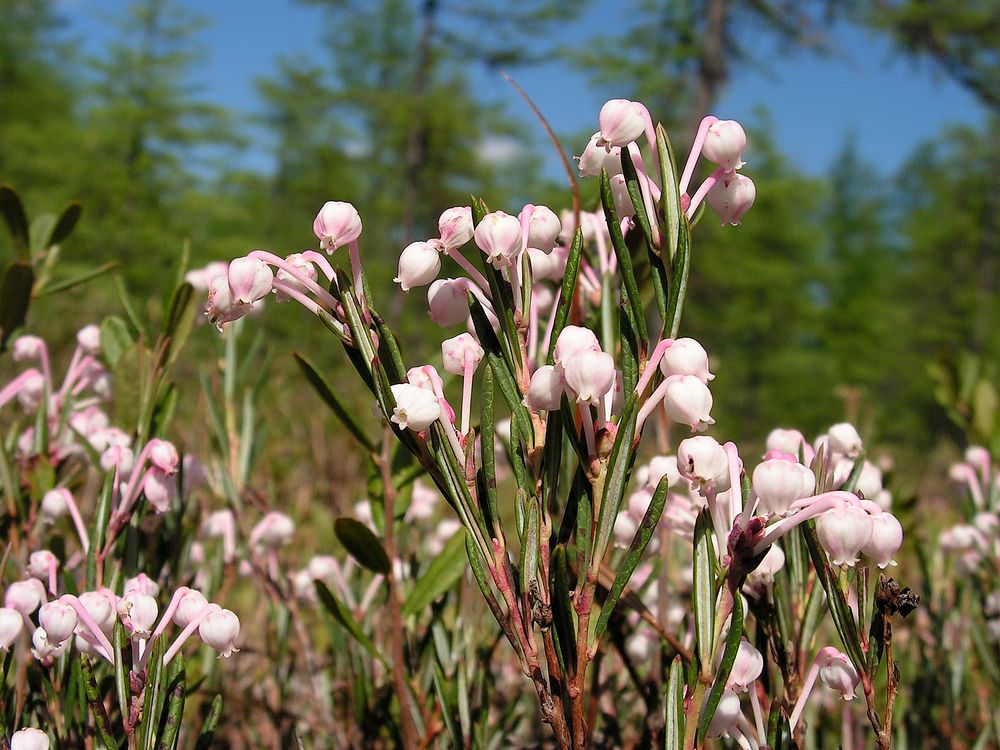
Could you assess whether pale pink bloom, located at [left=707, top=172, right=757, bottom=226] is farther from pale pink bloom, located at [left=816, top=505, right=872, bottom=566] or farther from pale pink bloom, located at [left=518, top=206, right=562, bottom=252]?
pale pink bloom, located at [left=816, top=505, right=872, bottom=566]

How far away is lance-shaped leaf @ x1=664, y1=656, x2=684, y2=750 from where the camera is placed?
56 centimetres

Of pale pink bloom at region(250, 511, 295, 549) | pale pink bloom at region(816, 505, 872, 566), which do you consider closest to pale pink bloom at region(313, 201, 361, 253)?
pale pink bloom at region(816, 505, 872, 566)

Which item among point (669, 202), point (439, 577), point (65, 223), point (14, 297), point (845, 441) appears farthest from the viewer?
point (65, 223)

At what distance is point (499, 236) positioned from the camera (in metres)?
0.56

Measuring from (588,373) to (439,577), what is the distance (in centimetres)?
44

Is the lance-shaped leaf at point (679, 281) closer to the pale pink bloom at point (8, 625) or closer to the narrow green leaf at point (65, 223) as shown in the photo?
the pale pink bloom at point (8, 625)

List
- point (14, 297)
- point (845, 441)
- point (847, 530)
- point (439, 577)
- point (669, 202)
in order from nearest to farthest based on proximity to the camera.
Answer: point (847, 530) → point (669, 202) → point (845, 441) → point (439, 577) → point (14, 297)

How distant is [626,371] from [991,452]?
3.64 feet

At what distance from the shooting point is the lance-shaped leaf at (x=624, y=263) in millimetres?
583

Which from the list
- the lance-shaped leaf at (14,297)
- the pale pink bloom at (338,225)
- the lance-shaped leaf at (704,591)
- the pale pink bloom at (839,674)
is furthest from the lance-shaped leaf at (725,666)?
the lance-shaped leaf at (14,297)

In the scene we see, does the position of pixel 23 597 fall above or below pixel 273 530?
above

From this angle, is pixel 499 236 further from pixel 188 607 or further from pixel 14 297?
pixel 14 297

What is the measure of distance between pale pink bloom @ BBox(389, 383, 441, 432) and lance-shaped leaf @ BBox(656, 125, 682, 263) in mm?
209

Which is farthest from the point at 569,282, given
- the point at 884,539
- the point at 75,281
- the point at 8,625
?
the point at 75,281
